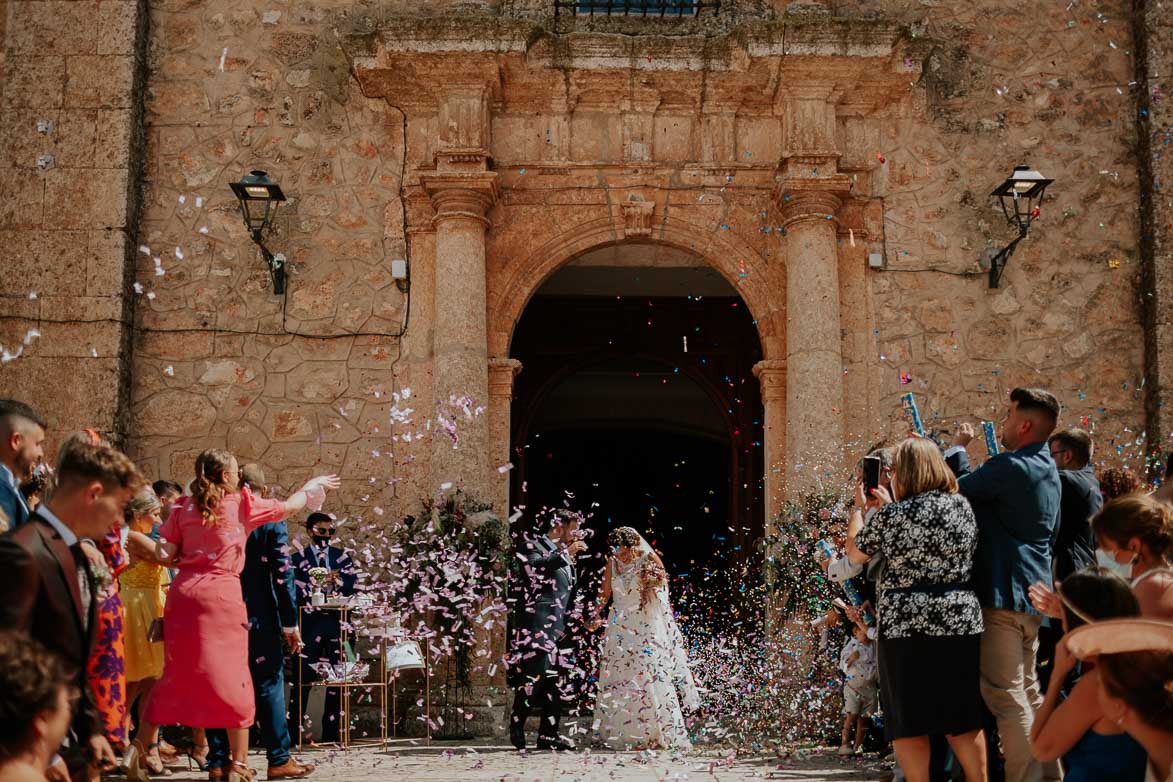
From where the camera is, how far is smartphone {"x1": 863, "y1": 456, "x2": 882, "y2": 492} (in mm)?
6148

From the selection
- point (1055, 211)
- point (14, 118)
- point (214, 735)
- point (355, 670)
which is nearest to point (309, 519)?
point (355, 670)

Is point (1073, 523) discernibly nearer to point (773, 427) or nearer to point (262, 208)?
point (773, 427)

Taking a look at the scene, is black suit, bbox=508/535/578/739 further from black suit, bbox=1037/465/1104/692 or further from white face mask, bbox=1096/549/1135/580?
white face mask, bbox=1096/549/1135/580

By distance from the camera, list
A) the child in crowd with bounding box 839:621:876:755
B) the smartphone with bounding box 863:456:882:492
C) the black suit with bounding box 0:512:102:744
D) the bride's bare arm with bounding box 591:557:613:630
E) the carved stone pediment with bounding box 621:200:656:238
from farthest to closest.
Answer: the carved stone pediment with bounding box 621:200:656:238, the bride's bare arm with bounding box 591:557:613:630, the child in crowd with bounding box 839:621:876:755, the smartphone with bounding box 863:456:882:492, the black suit with bounding box 0:512:102:744

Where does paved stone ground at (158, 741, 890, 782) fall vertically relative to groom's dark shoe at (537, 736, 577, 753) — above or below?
below

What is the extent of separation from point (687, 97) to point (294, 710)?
17.4ft

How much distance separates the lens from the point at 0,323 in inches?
390

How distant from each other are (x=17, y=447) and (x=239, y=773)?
7.09ft

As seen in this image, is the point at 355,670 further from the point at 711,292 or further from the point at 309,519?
the point at 711,292

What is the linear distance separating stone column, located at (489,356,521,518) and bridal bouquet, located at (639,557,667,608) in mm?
1452

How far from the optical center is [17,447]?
183 inches

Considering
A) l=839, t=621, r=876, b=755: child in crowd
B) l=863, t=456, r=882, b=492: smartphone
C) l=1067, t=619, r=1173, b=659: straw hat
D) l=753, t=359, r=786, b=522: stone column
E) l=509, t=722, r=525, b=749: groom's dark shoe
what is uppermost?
l=753, t=359, r=786, b=522: stone column

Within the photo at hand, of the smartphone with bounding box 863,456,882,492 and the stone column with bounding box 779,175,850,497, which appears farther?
the stone column with bounding box 779,175,850,497

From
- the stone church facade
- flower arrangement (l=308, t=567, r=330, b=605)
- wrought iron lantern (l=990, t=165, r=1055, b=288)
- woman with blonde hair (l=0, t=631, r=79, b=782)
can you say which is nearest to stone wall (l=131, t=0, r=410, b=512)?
the stone church facade
